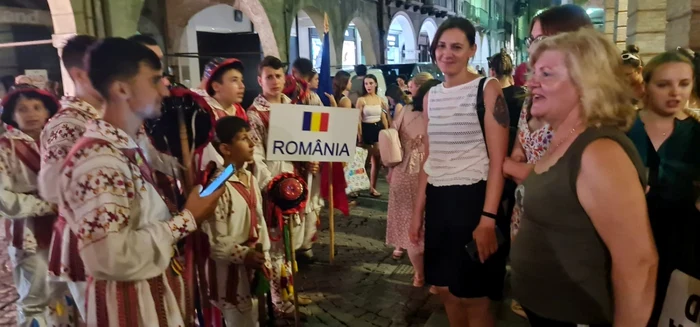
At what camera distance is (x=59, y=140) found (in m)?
2.45

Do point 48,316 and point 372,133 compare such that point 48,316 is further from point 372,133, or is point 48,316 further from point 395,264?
point 372,133

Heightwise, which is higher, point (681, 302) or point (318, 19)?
point (318, 19)

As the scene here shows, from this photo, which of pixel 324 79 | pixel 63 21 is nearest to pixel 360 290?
pixel 324 79

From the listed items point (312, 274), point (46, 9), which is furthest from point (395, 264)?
point (46, 9)

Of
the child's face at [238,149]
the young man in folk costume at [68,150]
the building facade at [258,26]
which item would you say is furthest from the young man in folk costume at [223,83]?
the building facade at [258,26]

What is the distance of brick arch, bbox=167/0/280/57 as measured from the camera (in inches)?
440

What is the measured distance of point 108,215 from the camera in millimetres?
1671

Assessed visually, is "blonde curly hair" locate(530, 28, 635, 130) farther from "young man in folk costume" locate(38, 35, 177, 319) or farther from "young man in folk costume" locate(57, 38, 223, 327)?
"young man in folk costume" locate(38, 35, 177, 319)

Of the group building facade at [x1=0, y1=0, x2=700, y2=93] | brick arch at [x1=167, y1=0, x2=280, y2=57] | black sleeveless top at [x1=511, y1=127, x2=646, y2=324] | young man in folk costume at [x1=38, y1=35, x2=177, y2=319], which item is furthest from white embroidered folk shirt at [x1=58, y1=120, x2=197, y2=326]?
brick arch at [x1=167, y1=0, x2=280, y2=57]

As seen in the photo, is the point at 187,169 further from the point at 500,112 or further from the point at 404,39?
the point at 404,39

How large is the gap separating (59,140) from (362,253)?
3.59 m

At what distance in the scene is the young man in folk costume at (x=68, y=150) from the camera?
81.4 inches

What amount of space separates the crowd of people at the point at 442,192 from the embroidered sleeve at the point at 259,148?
2cm

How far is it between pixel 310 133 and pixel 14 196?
85.6 inches
